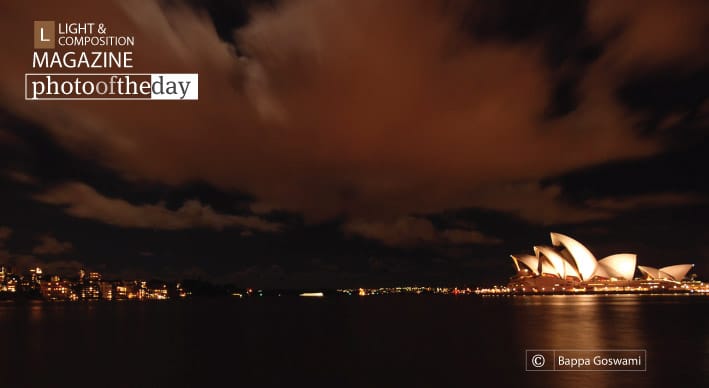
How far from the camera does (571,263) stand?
130 metres

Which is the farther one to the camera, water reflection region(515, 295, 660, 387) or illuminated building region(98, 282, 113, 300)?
illuminated building region(98, 282, 113, 300)

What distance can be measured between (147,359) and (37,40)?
18.5 meters

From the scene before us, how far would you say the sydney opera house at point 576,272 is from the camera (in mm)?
128500

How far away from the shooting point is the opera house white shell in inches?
5010

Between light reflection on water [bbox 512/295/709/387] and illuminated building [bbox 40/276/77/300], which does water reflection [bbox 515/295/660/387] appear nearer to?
light reflection on water [bbox 512/295/709/387]

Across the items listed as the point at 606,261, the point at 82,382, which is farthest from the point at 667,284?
the point at 82,382

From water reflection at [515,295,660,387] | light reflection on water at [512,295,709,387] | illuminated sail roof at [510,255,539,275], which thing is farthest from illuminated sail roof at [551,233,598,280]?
water reflection at [515,295,660,387]

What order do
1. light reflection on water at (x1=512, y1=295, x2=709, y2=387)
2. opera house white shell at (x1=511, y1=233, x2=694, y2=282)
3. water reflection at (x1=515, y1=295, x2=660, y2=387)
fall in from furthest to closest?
1. opera house white shell at (x1=511, y1=233, x2=694, y2=282)
2. light reflection on water at (x1=512, y1=295, x2=709, y2=387)
3. water reflection at (x1=515, y1=295, x2=660, y2=387)

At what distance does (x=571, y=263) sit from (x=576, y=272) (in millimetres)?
3586

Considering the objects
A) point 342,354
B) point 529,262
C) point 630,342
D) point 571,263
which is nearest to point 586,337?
point 630,342

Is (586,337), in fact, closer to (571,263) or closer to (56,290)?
(571,263)

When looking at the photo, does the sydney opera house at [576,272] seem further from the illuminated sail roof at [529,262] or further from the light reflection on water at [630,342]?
the light reflection on water at [630,342]

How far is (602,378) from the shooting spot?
74.7 feet

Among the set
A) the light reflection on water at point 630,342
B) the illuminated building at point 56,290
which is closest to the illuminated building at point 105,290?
the illuminated building at point 56,290
